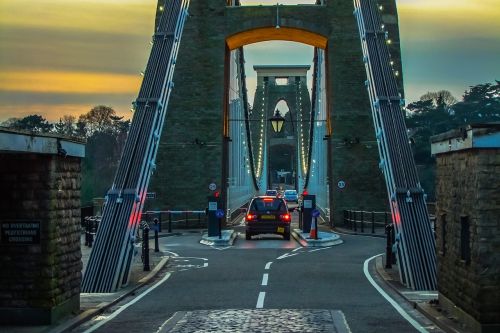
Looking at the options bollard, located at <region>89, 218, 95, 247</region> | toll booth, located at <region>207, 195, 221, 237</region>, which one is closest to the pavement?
bollard, located at <region>89, 218, 95, 247</region>

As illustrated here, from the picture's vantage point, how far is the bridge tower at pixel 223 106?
47.2 meters

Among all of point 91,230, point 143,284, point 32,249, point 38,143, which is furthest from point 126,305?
point 91,230

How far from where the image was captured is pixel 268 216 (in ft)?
117

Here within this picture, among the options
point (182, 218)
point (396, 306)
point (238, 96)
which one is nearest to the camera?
point (396, 306)

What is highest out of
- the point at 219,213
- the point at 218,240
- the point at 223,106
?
the point at 223,106

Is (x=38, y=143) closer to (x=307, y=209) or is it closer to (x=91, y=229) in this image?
(x=91, y=229)

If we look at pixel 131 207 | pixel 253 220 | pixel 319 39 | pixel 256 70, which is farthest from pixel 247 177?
pixel 256 70

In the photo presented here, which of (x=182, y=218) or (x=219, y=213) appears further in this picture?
(x=182, y=218)

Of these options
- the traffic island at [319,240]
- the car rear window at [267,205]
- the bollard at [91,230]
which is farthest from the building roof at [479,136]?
the car rear window at [267,205]

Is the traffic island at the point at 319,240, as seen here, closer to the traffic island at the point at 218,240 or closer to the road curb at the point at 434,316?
the traffic island at the point at 218,240

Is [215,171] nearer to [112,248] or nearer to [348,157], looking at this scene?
[348,157]

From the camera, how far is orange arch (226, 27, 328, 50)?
47.8m

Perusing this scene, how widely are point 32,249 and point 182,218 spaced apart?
33.2 metres

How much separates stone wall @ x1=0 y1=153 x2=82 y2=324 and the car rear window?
21.5 meters
